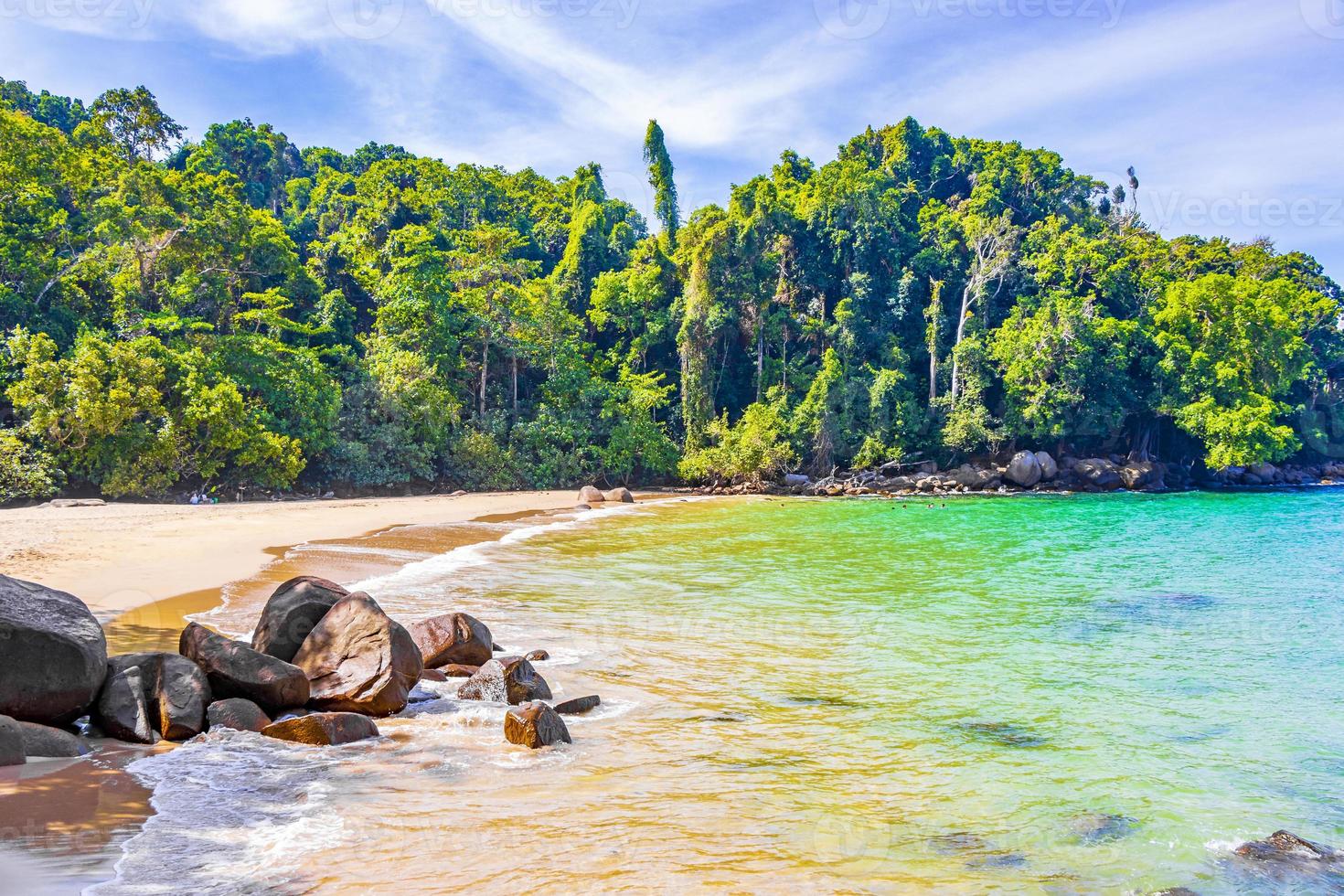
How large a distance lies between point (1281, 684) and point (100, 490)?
2845 centimetres

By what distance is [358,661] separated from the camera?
7.04 m

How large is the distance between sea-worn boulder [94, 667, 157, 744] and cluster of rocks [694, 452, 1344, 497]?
32.2 metres

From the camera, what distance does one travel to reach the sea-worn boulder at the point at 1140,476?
39.3 meters

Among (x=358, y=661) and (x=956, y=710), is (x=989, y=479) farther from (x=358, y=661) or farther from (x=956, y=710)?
(x=358, y=661)

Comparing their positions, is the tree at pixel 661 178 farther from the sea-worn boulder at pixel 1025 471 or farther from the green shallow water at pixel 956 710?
the green shallow water at pixel 956 710

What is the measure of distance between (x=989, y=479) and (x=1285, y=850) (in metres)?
35.8

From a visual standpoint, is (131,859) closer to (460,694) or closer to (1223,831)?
(460,694)

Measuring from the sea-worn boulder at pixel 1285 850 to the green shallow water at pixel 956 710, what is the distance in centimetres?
13

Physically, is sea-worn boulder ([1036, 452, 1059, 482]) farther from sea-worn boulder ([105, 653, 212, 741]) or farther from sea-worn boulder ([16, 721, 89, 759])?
sea-worn boulder ([16, 721, 89, 759])

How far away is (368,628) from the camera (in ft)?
23.7

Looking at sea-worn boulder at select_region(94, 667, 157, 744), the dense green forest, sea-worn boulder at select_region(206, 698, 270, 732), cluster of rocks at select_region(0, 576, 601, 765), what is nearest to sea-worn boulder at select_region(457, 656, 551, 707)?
cluster of rocks at select_region(0, 576, 601, 765)

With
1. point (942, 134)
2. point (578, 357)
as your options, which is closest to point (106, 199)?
point (578, 357)

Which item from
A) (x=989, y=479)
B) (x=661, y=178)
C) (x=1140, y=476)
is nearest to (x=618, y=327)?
(x=661, y=178)

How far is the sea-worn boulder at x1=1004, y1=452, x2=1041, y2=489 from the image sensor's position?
3859 centimetres
